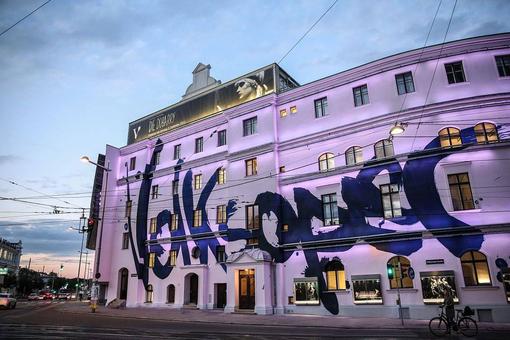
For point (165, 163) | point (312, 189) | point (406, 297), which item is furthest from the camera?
point (165, 163)

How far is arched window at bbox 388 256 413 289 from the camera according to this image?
2241cm

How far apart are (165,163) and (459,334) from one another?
101 feet

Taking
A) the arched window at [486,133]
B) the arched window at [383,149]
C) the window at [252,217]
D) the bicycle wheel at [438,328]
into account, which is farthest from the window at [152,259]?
the arched window at [486,133]

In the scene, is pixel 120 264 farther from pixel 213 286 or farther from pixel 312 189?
pixel 312 189

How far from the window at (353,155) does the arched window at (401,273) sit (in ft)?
23.3

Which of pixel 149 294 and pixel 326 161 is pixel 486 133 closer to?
pixel 326 161

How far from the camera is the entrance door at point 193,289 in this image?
110 ft

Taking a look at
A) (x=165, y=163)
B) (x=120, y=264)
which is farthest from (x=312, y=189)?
(x=120, y=264)

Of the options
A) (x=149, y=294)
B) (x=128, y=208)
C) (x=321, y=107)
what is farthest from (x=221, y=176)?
(x=149, y=294)

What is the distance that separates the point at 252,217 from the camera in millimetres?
29859

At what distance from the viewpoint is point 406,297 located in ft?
72.2

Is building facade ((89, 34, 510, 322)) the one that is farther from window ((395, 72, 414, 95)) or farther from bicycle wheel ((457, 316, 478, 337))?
bicycle wheel ((457, 316, 478, 337))

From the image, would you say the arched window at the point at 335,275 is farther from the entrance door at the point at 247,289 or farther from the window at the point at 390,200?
the entrance door at the point at 247,289

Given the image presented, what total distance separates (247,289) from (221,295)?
4182mm
